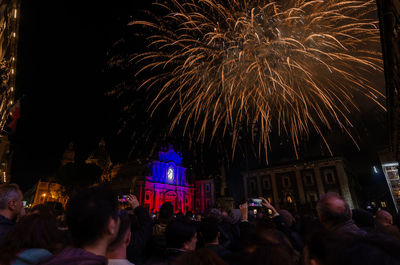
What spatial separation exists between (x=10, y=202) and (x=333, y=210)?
4.95m

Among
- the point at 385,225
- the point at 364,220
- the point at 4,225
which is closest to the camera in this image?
the point at 4,225

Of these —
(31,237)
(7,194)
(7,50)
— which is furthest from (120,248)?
(7,50)

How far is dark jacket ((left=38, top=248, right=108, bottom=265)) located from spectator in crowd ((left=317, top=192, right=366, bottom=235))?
281 cm

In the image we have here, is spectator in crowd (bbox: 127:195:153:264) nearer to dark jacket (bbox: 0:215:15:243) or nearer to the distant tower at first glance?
dark jacket (bbox: 0:215:15:243)

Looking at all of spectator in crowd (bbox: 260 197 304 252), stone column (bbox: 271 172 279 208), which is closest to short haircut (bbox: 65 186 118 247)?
spectator in crowd (bbox: 260 197 304 252)

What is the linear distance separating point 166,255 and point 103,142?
66.8 meters

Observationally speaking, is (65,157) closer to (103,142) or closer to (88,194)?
(103,142)

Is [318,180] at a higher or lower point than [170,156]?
lower

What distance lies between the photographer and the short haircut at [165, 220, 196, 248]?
2.81 m

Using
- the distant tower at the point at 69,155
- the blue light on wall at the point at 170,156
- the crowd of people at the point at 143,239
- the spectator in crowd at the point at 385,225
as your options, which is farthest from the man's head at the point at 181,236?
the distant tower at the point at 69,155

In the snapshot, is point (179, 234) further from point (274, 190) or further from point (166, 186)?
A: point (166, 186)

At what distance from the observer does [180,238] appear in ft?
9.25

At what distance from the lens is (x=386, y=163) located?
31906mm

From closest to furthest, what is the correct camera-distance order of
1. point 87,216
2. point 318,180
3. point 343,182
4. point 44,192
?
point 87,216 → point 343,182 → point 318,180 → point 44,192
